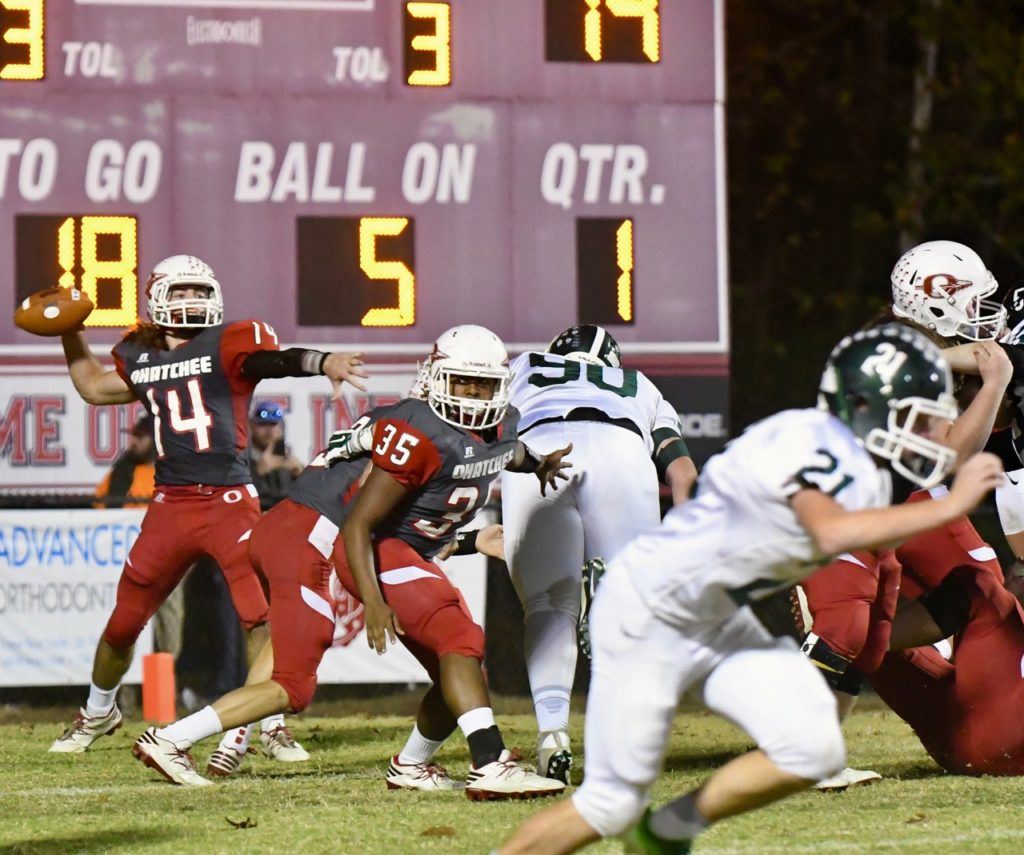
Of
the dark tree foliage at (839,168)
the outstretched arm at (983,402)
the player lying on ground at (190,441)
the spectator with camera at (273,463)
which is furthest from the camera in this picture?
the dark tree foliage at (839,168)

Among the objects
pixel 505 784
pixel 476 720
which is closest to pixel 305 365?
pixel 476 720

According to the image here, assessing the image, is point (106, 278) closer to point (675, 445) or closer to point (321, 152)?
point (321, 152)

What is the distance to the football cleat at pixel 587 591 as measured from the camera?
22.1 feet

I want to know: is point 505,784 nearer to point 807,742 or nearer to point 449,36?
point 807,742

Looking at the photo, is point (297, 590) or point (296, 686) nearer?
point (296, 686)

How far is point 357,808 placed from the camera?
5980 mm

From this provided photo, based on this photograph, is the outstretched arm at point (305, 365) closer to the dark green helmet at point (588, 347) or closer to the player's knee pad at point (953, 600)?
the dark green helmet at point (588, 347)

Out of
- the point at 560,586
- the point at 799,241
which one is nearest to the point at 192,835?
the point at 560,586

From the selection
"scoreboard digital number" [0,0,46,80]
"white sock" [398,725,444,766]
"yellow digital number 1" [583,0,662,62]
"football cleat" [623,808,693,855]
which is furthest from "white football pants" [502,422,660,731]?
"scoreboard digital number" [0,0,46,80]

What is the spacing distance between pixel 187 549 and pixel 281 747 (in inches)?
33.6

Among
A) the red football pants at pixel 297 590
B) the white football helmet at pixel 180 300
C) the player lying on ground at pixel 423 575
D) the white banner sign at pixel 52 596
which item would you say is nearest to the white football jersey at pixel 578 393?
the player lying on ground at pixel 423 575

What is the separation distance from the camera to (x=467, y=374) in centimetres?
623

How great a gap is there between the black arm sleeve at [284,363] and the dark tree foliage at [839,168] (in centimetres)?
1191

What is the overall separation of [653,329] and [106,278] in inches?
111
